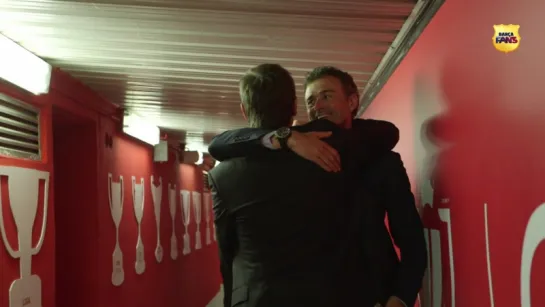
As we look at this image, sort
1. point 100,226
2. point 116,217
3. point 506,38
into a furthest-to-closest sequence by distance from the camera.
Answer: point 116,217, point 100,226, point 506,38

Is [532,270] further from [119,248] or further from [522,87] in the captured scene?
[119,248]

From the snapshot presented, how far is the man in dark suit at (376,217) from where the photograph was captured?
1067 mm

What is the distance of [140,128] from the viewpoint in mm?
3721

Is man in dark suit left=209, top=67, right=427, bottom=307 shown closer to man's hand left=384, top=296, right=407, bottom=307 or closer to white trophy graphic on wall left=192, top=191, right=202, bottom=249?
man's hand left=384, top=296, right=407, bottom=307

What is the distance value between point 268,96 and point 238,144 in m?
0.12

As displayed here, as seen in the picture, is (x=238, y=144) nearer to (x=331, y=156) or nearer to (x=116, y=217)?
(x=331, y=156)

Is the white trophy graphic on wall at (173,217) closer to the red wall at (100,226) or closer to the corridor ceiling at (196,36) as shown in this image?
the red wall at (100,226)

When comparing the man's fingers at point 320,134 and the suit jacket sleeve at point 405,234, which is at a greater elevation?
the man's fingers at point 320,134

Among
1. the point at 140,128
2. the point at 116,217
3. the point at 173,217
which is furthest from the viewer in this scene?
the point at 173,217

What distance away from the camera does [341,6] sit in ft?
5.29

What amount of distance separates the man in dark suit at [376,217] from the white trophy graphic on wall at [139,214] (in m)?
2.83

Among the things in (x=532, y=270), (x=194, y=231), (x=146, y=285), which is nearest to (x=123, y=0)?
(x=532, y=270)

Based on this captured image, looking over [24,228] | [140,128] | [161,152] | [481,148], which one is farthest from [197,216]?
[481,148]

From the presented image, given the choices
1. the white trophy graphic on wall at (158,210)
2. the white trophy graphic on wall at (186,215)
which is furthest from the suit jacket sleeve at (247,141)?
the white trophy graphic on wall at (186,215)
